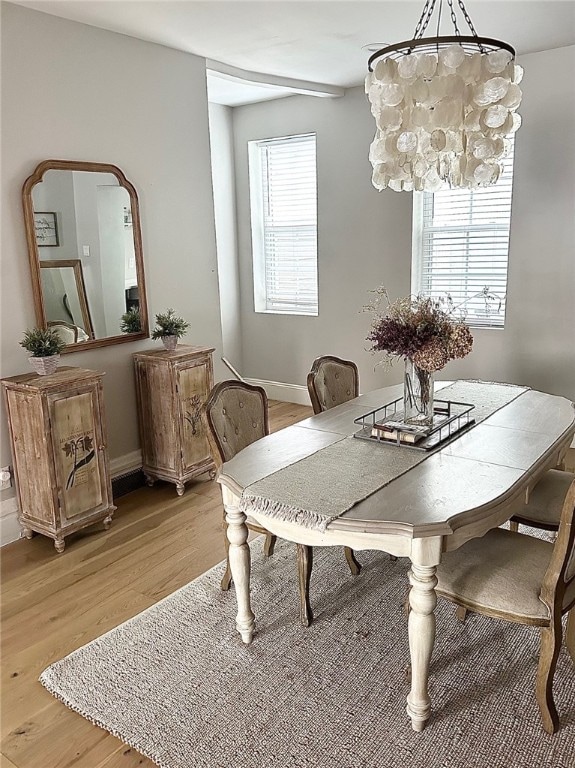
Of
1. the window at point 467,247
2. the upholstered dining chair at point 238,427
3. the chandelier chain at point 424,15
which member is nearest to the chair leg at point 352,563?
the upholstered dining chair at point 238,427

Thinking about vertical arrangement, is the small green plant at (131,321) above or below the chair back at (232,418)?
above

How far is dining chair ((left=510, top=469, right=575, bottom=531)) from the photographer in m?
2.52

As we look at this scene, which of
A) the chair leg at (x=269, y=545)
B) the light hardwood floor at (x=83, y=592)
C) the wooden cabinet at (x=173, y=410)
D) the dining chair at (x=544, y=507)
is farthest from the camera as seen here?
the wooden cabinet at (x=173, y=410)

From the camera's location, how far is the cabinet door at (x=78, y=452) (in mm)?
3170

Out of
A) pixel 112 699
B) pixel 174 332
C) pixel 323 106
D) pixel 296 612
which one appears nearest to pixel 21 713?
pixel 112 699

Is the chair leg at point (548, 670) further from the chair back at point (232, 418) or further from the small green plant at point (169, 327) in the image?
the small green plant at point (169, 327)

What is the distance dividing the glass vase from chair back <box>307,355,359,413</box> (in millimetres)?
577

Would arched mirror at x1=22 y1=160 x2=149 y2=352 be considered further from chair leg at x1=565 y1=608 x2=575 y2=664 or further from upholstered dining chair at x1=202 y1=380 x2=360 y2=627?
chair leg at x1=565 y1=608 x2=575 y2=664

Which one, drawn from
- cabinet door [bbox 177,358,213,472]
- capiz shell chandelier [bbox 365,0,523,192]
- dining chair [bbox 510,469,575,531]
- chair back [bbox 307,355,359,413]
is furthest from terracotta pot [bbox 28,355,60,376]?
dining chair [bbox 510,469,575,531]

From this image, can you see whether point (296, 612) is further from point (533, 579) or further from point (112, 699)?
point (533, 579)

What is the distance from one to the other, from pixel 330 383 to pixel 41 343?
4.91 feet

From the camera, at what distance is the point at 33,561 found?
3160 mm

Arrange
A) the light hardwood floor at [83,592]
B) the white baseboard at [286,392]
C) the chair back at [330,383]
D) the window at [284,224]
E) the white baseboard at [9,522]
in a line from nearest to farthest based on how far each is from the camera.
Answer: the light hardwood floor at [83,592] → the chair back at [330,383] → the white baseboard at [9,522] → the window at [284,224] → the white baseboard at [286,392]

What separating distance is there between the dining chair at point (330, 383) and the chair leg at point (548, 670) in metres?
1.12
